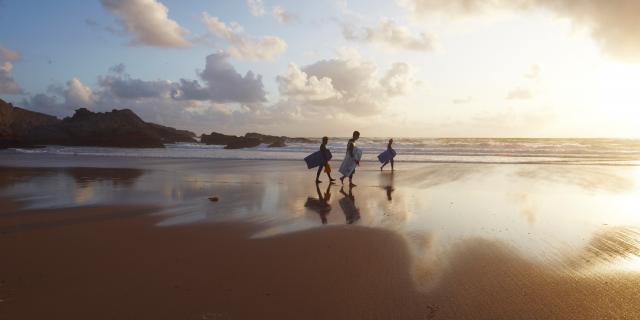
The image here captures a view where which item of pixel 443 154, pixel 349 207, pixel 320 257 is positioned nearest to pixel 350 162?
pixel 349 207

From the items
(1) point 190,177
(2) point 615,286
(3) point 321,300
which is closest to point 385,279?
(3) point 321,300

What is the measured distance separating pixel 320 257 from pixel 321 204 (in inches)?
179

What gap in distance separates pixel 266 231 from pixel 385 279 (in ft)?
9.85

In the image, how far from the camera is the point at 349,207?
9.83 m

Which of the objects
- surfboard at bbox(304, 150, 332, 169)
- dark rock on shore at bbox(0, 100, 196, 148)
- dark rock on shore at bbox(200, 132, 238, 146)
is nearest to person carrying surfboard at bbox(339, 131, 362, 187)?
surfboard at bbox(304, 150, 332, 169)

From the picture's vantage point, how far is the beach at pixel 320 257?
415cm

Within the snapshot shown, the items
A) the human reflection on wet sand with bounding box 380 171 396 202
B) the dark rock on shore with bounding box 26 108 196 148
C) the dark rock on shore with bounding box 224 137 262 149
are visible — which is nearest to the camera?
the human reflection on wet sand with bounding box 380 171 396 202

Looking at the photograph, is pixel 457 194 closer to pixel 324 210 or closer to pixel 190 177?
pixel 324 210

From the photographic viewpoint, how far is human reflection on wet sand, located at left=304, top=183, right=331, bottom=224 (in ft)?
29.2

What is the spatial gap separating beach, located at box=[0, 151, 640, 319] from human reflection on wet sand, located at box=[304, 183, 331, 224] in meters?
0.09

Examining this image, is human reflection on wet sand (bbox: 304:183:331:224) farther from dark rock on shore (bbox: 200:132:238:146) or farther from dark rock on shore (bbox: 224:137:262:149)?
dark rock on shore (bbox: 200:132:238:146)

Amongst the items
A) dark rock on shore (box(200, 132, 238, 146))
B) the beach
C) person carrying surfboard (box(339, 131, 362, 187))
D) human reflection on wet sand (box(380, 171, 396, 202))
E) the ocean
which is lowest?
the beach

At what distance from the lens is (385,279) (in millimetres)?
4863

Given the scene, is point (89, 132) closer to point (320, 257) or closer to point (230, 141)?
point (230, 141)
